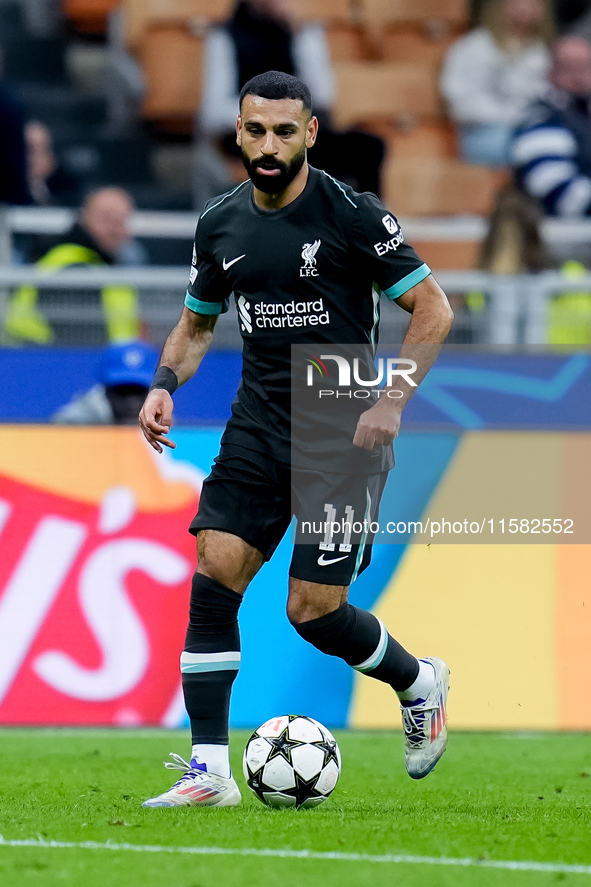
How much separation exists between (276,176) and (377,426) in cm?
92

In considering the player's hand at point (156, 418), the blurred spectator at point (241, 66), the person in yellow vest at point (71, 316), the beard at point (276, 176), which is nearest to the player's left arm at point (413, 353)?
the beard at point (276, 176)

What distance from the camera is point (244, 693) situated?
7469 millimetres

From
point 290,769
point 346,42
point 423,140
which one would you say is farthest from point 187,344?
point 346,42

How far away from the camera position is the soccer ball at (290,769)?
508 cm

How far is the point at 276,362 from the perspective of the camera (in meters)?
5.21

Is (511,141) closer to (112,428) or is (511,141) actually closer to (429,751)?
(112,428)

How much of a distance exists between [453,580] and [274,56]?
603cm

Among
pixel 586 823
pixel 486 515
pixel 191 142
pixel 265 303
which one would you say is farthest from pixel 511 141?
pixel 586 823

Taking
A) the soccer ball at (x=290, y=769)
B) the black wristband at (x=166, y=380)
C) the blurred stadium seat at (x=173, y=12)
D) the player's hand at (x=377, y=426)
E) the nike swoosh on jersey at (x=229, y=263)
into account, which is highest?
the blurred stadium seat at (x=173, y=12)

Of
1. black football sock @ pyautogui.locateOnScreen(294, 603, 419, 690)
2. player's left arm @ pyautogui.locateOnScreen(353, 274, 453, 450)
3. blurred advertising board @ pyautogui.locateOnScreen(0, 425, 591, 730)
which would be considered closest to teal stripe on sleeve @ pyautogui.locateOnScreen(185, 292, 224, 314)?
player's left arm @ pyautogui.locateOnScreen(353, 274, 453, 450)

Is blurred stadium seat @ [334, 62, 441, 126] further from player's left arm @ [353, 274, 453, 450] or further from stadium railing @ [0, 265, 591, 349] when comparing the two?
player's left arm @ [353, 274, 453, 450]

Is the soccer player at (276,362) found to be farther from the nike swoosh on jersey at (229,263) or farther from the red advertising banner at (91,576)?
the red advertising banner at (91,576)

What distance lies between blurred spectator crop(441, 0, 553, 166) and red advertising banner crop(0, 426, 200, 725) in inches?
252

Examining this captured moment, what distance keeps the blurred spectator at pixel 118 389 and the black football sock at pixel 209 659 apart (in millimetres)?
3570
